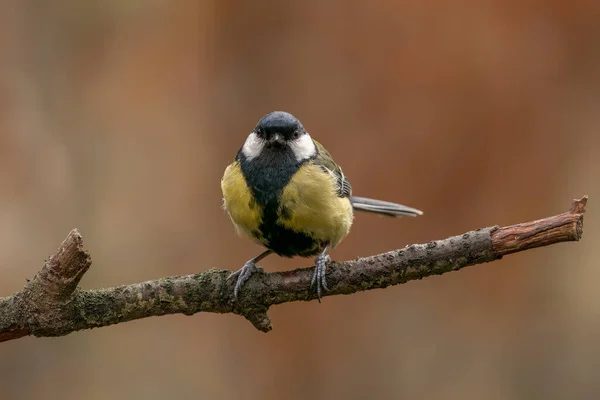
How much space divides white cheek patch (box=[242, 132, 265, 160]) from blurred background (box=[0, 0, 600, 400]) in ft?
5.55

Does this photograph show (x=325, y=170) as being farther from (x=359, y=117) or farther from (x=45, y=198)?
(x=45, y=198)

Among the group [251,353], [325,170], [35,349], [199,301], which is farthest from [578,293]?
[35,349]

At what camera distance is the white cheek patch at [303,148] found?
6.94 ft

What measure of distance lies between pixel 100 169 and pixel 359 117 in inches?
60.4

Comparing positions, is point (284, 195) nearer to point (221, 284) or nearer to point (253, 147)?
point (253, 147)

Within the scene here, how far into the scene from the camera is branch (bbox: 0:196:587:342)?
156cm

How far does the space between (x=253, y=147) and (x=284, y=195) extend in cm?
24

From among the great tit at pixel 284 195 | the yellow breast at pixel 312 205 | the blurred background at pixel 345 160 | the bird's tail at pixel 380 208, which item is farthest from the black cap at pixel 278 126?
the blurred background at pixel 345 160

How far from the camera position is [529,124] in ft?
12.7

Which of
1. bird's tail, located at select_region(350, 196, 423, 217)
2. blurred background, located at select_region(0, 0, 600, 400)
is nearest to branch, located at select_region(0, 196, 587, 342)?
bird's tail, located at select_region(350, 196, 423, 217)

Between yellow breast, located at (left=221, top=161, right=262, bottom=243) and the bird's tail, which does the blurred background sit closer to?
the bird's tail

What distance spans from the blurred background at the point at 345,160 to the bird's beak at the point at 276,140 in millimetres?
1749

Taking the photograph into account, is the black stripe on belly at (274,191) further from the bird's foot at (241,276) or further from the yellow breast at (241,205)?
the bird's foot at (241,276)

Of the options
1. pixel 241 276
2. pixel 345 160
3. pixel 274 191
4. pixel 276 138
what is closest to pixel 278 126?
pixel 276 138
